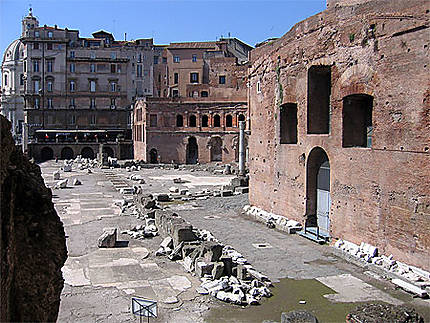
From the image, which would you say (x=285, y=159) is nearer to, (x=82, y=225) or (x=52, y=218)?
(x=82, y=225)

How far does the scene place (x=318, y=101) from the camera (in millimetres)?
14211

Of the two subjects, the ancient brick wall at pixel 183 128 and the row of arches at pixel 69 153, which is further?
the row of arches at pixel 69 153

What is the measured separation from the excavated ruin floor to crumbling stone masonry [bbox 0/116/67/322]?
383 cm

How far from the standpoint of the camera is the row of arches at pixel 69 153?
52.1m

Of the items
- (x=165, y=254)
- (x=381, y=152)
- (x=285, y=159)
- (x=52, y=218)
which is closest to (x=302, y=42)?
(x=285, y=159)

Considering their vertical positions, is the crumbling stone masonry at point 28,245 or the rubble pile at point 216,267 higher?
the crumbling stone masonry at point 28,245

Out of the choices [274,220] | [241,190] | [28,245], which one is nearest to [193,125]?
[241,190]

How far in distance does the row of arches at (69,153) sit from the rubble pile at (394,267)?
43.1 meters

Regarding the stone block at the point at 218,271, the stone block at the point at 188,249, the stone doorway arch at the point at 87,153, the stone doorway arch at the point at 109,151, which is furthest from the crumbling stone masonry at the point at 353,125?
the stone doorway arch at the point at 87,153

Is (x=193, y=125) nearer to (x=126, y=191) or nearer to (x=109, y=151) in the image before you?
(x=109, y=151)

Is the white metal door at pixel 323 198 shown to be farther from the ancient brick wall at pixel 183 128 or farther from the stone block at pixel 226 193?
the ancient brick wall at pixel 183 128

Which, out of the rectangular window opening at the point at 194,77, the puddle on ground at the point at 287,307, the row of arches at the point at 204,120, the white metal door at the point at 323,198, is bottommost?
the puddle on ground at the point at 287,307

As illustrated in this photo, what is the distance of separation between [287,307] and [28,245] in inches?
216

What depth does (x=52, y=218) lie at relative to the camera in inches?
176
